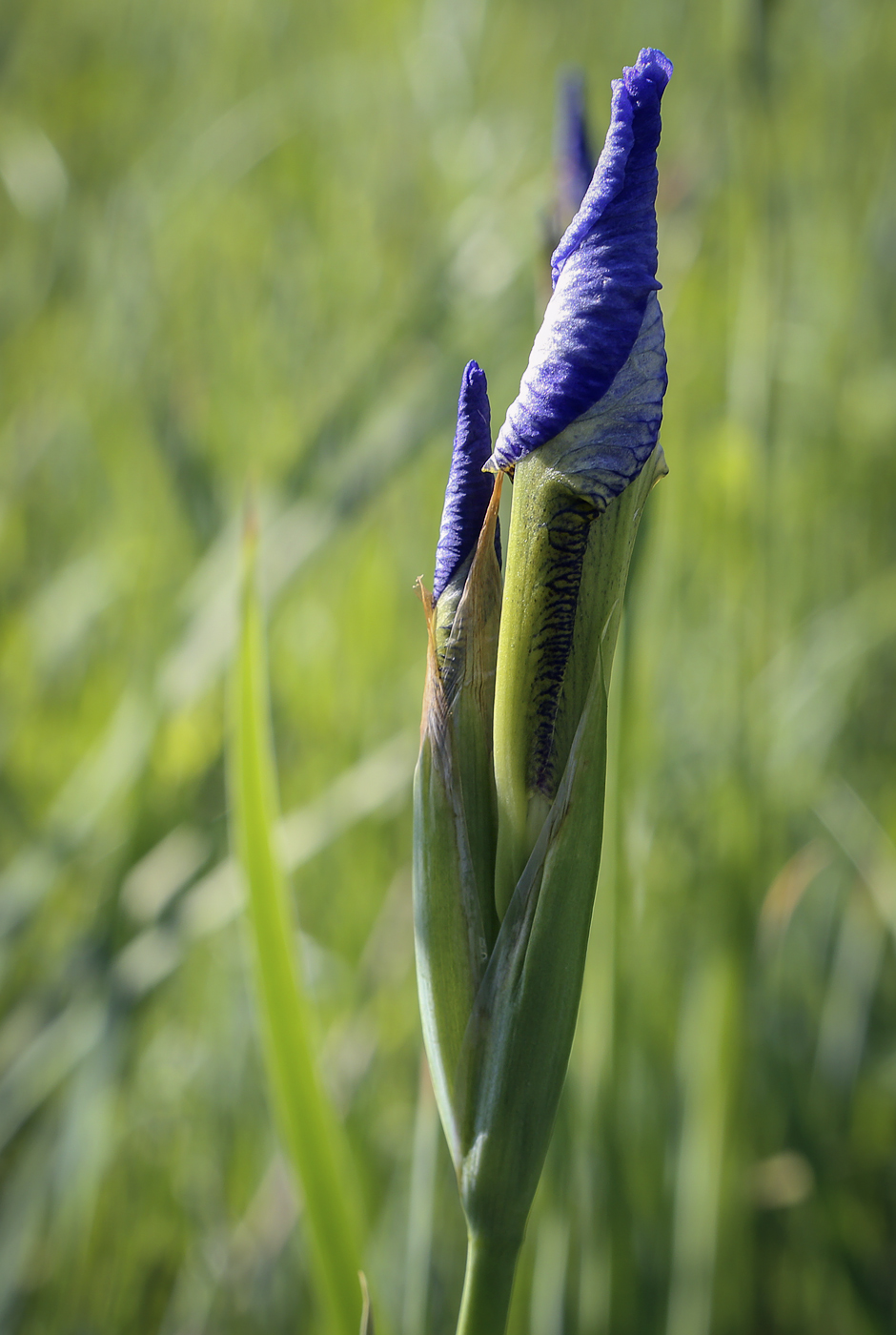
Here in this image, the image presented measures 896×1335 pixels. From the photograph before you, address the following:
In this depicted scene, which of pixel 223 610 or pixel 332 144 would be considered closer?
pixel 223 610

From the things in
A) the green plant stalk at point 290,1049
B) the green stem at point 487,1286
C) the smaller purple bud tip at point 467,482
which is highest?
the smaller purple bud tip at point 467,482

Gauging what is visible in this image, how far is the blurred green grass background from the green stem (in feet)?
0.74

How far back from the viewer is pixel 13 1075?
0.87 metres

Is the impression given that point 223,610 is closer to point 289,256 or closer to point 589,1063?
Answer: point 589,1063

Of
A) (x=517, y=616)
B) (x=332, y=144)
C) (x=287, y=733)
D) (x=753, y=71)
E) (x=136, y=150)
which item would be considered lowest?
(x=517, y=616)

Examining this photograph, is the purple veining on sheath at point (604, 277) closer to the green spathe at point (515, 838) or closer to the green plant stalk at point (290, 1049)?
the green spathe at point (515, 838)

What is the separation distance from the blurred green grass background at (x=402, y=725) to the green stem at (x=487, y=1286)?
23 centimetres

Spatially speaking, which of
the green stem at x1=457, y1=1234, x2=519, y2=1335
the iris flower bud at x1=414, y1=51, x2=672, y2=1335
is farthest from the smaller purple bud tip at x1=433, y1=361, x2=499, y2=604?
the green stem at x1=457, y1=1234, x2=519, y2=1335

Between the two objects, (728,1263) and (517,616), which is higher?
(517,616)

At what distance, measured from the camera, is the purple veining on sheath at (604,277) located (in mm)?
333

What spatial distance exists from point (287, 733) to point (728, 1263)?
0.85m

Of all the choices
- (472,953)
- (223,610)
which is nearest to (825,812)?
(223,610)

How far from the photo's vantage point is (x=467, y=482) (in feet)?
1.34

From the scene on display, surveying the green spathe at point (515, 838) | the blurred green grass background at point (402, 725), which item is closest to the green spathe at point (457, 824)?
the green spathe at point (515, 838)
